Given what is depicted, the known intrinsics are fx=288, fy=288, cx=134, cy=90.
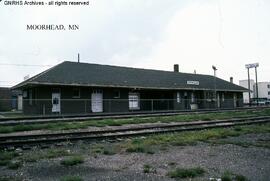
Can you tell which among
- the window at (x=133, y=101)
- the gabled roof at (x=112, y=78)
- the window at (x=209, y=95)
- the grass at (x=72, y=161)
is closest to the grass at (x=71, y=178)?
the grass at (x=72, y=161)

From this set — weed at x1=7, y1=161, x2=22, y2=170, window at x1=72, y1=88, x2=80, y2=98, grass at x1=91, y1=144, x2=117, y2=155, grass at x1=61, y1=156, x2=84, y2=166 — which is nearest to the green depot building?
window at x1=72, y1=88, x2=80, y2=98

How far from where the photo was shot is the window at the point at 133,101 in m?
33.9

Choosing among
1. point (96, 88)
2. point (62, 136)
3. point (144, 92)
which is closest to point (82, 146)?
point (62, 136)

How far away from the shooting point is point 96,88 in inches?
1209

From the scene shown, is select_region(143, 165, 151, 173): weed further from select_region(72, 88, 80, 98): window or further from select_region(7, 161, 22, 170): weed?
select_region(72, 88, 80, 98): window

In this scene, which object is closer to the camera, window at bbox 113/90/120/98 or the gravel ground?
the gravel ground

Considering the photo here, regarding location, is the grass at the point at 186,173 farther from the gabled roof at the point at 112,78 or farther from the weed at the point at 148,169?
the gabled roof at the point at 112,78

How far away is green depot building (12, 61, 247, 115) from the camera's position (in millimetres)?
27392

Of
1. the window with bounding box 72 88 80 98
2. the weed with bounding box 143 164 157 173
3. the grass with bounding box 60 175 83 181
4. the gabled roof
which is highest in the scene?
the gabled roof

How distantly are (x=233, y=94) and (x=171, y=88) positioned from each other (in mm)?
16957

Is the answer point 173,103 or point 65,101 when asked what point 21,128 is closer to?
point 65,101

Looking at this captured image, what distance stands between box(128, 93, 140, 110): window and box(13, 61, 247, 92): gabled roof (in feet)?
5.35

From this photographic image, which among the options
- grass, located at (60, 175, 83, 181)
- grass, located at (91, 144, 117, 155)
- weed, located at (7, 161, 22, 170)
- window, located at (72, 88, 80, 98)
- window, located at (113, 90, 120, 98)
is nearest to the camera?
grass, located at (60, 175, 83, 181)

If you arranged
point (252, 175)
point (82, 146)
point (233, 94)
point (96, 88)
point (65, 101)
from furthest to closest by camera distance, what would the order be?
point (233, 94) < point (96, 88) < point (65, 101) < point (82, 146) < point (252, 175)
